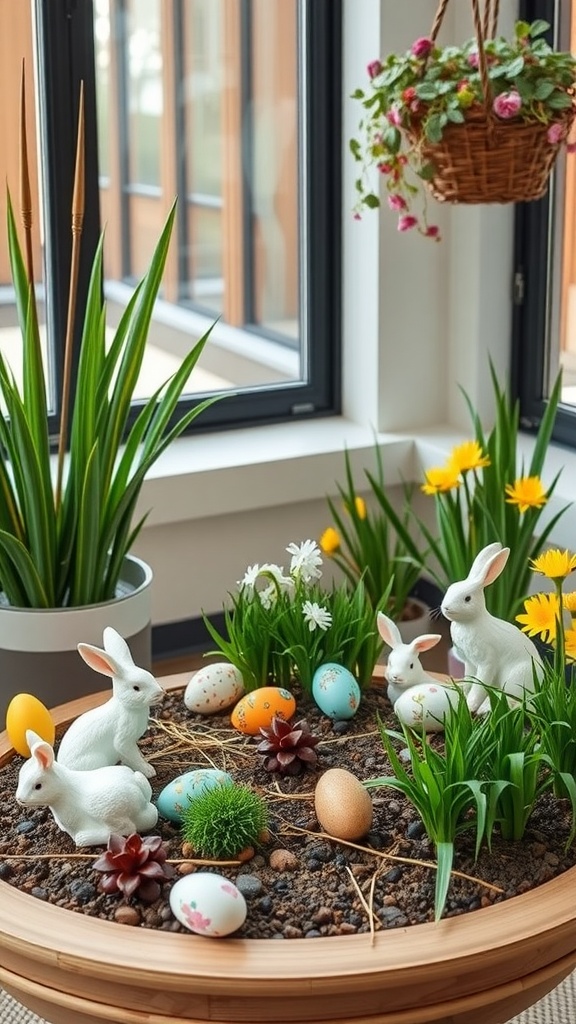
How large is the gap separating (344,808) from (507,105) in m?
1.10

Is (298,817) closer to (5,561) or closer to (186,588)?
(5,561)

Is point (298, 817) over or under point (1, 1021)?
over

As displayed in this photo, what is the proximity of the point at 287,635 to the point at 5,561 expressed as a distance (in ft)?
1.61

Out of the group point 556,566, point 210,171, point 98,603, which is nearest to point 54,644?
point 98,603

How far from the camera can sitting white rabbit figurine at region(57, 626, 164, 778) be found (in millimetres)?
1500

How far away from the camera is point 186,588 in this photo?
2727 mm

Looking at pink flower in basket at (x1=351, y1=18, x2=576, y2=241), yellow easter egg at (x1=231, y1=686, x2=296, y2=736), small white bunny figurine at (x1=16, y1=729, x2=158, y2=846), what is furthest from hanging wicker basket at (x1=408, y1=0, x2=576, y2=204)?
small white bunny figurine at (x1=16, y1=729, x2=158, y2=846)

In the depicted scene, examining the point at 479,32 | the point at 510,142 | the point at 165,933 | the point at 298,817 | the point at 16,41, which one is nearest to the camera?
the point at 165,933

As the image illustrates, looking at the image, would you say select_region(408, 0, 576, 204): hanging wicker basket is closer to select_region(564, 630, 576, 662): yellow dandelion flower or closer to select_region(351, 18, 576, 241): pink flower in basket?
select_region(351, 18, 576, 241): pink flower in basket

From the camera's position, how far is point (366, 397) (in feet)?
9.59

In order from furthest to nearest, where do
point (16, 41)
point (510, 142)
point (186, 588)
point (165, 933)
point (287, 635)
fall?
point (186, 588)
point (16, 41)
point (510, 142)
point (287, 635)
point (165, 933)

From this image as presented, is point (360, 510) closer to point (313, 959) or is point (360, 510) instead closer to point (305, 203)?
point (305, 203)

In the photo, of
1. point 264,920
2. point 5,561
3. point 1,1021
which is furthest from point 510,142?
point 1,1021

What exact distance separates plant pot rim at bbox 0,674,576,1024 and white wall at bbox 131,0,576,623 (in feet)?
4.47
